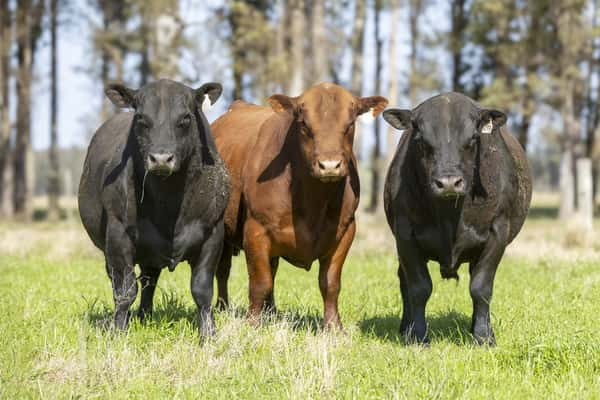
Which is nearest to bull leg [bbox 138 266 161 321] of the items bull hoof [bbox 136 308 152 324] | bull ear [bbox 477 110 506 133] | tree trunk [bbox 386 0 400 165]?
bull hoof [bbox 136 308 152 324]

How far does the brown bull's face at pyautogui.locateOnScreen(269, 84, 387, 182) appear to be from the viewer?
245 inches

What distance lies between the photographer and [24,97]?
29047 millimetres

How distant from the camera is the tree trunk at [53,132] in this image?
98.2ft

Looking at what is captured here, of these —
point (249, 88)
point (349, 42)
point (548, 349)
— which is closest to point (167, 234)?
point (548, 349)

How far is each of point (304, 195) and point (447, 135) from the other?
143 centimetres

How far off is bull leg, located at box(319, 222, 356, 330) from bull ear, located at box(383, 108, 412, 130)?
109 centimetres

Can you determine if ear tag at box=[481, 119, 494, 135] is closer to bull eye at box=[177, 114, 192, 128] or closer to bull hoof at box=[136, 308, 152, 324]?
bull eye at box=[177, 114, 192, 128]

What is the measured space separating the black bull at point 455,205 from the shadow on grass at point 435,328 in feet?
0.56

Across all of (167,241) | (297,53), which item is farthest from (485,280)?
(297,53)

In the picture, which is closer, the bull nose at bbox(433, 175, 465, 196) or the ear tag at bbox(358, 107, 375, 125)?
the bull nose at bbox(433, 175, 465, 196)

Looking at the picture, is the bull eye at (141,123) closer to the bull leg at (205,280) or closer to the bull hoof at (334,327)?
the bull leg at (205,280)

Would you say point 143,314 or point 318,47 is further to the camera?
point 318,47

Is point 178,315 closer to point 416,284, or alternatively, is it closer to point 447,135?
point 416,284

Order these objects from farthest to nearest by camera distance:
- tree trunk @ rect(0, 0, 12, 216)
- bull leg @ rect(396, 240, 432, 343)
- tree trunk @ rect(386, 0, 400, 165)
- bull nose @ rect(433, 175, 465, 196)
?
tree trunk @ rect(0, 0, 12, 216), tree trunk @ rect(386, 0, 400, 165), bull leg @ rect(396, 240, 432, 343), bull nose @ rect(433, 175, 465, 196)
